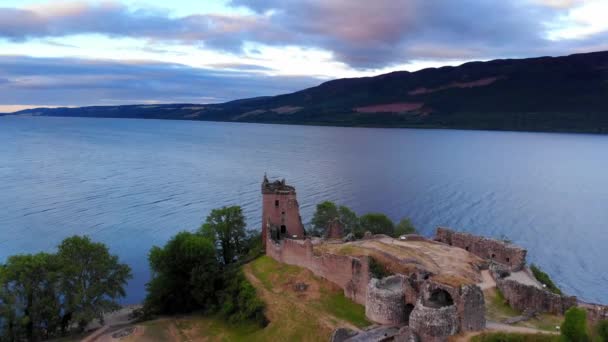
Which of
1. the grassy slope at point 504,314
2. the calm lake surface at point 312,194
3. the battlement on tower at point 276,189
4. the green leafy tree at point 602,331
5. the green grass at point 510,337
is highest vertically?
the battlement on tower at point 276,189

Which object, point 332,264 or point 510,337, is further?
point 332,264

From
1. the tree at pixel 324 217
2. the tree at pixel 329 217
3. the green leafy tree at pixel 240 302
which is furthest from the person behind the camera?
the tree at pixel 324 217

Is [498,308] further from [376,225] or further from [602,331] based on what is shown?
[376,225]

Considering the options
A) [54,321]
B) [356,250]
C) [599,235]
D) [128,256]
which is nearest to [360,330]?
[356,250]

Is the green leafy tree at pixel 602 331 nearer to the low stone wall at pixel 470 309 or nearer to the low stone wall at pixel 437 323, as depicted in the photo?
the low stone wall at pixel 470 309

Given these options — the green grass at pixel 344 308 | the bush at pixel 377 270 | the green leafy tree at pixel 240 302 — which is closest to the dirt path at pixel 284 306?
the green grass at pixel 344 308

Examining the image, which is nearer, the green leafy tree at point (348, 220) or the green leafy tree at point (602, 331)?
the green leafy tree at point (602, 331)

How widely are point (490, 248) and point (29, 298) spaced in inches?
1511

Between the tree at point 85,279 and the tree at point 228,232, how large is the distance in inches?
492

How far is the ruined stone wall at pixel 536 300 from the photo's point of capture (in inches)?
1192

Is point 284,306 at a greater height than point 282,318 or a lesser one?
greater

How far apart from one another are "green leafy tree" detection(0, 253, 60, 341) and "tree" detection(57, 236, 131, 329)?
36.1 inches

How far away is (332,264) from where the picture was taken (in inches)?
1516

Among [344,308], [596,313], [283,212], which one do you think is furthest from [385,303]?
[283,212]
